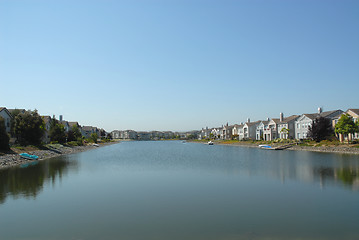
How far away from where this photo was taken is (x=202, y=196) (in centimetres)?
1318

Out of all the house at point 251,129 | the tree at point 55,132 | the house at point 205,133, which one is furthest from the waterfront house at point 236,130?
the tree at point 55,132

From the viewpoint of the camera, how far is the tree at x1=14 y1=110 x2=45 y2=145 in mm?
39219

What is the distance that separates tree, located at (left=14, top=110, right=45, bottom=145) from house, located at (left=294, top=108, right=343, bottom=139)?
47864mm

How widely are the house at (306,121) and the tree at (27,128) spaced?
47.9 m

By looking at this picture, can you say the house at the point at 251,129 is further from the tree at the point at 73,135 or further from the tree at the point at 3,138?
the tree at the point at 3,138

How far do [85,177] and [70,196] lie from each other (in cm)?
651

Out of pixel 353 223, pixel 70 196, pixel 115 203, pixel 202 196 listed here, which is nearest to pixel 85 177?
pixel 70 196

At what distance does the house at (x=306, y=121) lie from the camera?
52519 mm

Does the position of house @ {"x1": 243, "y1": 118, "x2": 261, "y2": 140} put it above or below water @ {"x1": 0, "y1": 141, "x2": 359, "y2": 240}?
above

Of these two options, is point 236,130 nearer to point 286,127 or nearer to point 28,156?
point 286,127

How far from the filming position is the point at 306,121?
57.2 m

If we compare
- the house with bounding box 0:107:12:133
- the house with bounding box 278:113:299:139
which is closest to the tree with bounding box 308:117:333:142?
the house with bounding box 278:113:299:139

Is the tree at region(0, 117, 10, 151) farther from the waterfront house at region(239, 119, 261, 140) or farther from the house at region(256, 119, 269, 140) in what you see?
the waterfront house at region(239, 119, 261, 140)

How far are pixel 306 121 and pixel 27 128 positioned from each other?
5179 cm
